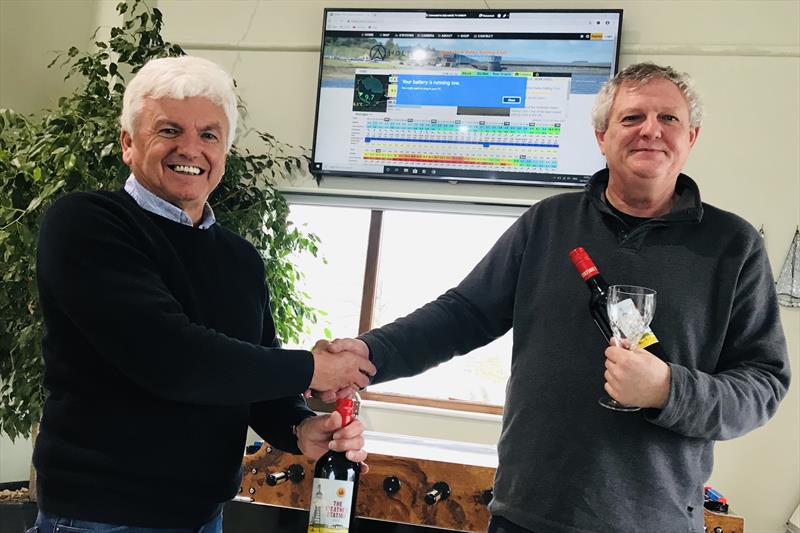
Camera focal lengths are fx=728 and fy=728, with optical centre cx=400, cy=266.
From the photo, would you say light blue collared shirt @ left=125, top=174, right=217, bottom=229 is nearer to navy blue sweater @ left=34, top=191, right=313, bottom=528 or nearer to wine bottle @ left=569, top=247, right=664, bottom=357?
navy blue sweater @ left=34, top=191, right=313, bottom=528

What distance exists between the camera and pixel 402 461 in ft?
8.05

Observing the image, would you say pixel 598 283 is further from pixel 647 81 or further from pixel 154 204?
pixel 154 204

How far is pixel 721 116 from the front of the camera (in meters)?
3.25

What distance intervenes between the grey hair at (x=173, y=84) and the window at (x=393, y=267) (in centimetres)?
207

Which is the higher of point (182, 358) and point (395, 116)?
point (395, 116)

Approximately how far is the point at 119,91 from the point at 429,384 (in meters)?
1.97

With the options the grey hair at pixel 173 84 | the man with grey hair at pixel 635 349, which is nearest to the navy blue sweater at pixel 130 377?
the grey hair at pixel 173 84

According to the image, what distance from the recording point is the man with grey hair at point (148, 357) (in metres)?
1.25

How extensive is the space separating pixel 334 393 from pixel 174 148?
62 centimetres

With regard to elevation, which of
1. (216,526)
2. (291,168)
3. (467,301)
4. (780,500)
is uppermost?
(291,168)

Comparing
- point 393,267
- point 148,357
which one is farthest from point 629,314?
→ point 393,267

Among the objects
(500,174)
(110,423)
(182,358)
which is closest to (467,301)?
(182,358)

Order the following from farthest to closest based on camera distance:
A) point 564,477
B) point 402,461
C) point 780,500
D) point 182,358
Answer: point 780,500 → point 402,461 → point 564,477 → point 182,358

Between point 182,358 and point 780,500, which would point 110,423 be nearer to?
point 182,358
